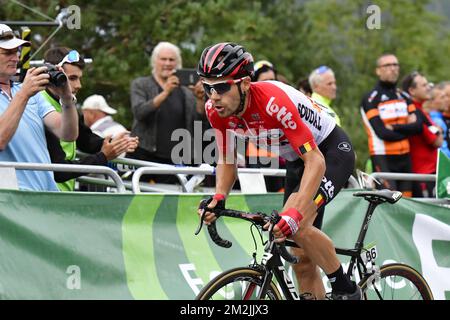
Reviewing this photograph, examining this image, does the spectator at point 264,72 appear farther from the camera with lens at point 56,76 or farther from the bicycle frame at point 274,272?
the bicycle frame at point 274,272

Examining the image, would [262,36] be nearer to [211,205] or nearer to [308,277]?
[308,277]

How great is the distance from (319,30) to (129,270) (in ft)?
90.2

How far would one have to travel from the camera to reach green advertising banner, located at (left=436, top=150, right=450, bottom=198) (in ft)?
30.3

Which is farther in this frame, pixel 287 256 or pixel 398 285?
pixel 398 285

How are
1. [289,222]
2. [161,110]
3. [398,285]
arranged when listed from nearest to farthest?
[289,222]
[398,285]
[161,110]

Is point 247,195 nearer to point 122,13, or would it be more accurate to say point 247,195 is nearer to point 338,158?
point 338,158

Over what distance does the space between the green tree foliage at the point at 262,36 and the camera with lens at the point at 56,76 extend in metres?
4.99

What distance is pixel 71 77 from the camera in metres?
8.00

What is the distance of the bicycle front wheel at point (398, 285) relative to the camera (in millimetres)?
7238

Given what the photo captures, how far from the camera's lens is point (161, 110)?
983 cm

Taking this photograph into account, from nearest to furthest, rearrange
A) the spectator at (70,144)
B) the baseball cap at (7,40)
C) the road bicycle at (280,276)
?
the road bicycle at (280,276)
the baseball cap at (7,40)
the spectator at (70,144)

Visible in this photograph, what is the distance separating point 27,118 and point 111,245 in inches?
44.2

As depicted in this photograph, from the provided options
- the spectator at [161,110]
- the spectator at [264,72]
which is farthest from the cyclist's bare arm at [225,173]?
the spectator at [264,72]

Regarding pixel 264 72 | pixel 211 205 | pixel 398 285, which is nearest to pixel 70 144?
pixel 211 205
